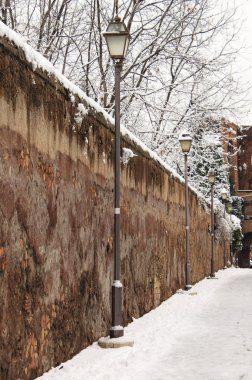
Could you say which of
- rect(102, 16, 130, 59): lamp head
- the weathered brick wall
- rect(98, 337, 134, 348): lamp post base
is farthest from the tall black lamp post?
rect(98, 337, 134, 348): lamp post base

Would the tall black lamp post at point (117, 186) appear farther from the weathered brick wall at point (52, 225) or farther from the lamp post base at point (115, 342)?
the lamp post base at point (115, 342)

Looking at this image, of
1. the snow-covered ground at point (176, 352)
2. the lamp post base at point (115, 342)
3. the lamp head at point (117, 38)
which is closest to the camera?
the snow-covered ground at point (176, 352)

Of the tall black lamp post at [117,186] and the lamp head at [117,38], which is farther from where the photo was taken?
the lamp head at [117,38]

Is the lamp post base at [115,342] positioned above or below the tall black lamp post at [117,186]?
below

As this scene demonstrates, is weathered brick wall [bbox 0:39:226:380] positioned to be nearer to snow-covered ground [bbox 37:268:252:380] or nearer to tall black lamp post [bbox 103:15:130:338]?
tall black lamp post [bbox 103:15:130:338]

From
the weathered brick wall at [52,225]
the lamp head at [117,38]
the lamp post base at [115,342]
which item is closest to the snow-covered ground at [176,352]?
the lamp post base at [115,342]

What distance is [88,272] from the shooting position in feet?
24.6

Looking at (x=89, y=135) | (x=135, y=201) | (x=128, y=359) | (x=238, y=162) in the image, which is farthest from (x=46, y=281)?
(x=238, y=162)

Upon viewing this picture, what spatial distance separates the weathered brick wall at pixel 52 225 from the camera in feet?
16.7

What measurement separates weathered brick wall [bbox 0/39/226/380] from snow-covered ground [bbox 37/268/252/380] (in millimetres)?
316

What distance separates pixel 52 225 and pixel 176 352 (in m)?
2.31

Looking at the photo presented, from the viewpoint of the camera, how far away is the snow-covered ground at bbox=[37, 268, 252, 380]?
591cm

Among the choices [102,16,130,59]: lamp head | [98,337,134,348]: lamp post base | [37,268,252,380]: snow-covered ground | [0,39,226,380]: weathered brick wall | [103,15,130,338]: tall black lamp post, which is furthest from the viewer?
[102,16,130,59]: lamp head

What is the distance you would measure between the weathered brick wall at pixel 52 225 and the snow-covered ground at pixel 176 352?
12.4 inches
